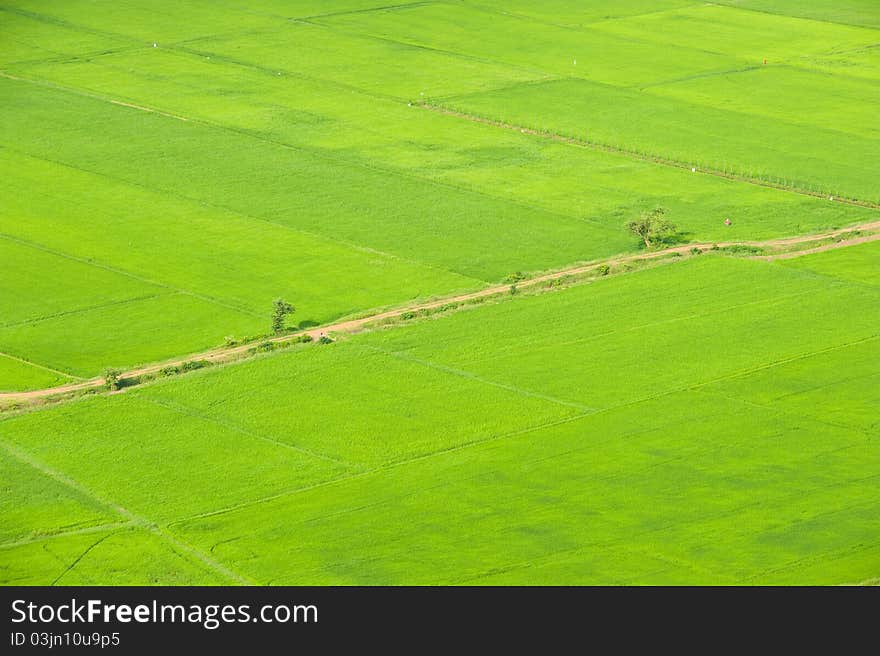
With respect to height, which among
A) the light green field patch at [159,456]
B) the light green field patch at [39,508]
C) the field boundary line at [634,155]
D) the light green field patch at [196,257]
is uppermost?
the field boundary line at [634,155]

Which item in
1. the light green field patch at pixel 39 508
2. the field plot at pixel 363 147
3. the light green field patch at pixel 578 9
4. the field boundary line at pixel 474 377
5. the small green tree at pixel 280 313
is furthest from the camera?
the light green field patch at pixel 578 9

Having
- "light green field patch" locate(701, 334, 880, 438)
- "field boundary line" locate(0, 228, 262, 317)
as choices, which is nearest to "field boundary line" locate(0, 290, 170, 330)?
"field boundary line" locate(0, 228, 262, 317)

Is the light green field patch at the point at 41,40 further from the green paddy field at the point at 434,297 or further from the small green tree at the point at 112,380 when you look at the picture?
the small green tree at the point at 112,380

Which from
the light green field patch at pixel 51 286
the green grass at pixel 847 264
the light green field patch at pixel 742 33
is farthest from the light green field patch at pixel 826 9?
the light green field patch at pixel 51 286

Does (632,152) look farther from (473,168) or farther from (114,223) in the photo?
(114,223)

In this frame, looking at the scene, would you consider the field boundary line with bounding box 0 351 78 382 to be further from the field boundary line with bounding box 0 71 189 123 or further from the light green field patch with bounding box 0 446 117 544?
the field boundary line with bounding box 0 71 189 123

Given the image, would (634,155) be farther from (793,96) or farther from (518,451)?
(518,451)

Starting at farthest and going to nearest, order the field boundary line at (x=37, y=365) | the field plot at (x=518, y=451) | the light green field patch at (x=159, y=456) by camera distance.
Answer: the field boundary line at (x=37, y=365), the light green field patch at (x=159, y=456), the field plot at (x=518, y=451)

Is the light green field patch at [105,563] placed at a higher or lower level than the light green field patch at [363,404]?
lower
